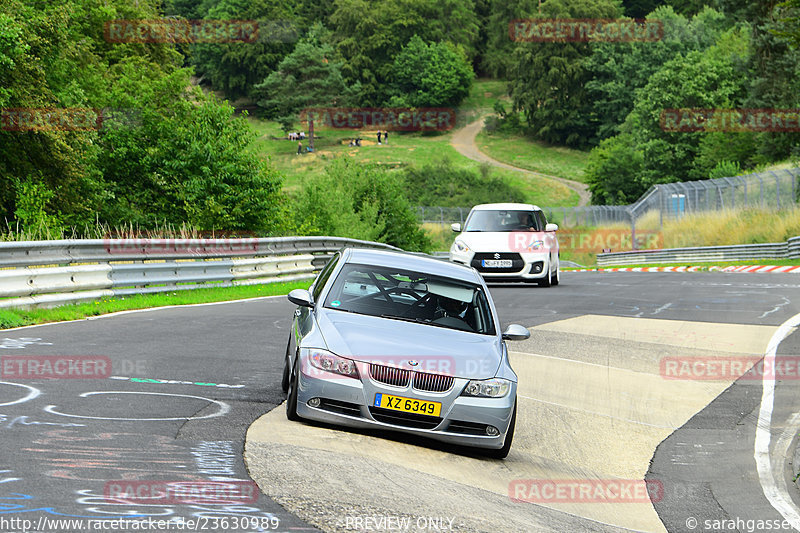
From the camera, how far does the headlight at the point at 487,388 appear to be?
25.2 ft

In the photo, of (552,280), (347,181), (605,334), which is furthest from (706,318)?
(347,181)

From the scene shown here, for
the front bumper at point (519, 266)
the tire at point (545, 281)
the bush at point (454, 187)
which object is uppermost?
the front bumper at point (519, 266)

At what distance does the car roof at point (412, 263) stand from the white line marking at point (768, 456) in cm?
288

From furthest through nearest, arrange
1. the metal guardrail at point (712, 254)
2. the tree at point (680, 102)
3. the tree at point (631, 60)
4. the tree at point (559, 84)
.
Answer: the tree at point (559, 84)
the tree at point (631, 60)
the tree at point (680, 102)
the metal guardrail at point (712, 254)

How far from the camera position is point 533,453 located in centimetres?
877

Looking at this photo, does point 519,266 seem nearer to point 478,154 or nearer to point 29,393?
point 29,393

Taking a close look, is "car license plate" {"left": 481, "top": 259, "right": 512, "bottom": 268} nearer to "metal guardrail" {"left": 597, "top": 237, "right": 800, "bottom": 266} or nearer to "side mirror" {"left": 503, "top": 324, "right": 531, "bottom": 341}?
"side mirror" {"left": 503, "top": 324, "right": 531, "bottom": 341}

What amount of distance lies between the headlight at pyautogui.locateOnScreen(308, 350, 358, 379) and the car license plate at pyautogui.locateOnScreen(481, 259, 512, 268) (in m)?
14.6

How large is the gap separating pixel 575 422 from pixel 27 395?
5.10m

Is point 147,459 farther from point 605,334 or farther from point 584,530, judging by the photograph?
point 605,334

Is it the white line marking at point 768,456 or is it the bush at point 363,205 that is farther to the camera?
the bush at point 363,205

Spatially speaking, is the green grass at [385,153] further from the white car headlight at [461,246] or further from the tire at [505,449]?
the tire at [505,449]

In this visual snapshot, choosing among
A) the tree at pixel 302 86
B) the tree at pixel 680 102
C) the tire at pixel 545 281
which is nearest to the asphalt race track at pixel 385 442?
the tire at pixel 545 281

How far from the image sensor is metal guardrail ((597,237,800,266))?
38.7m
